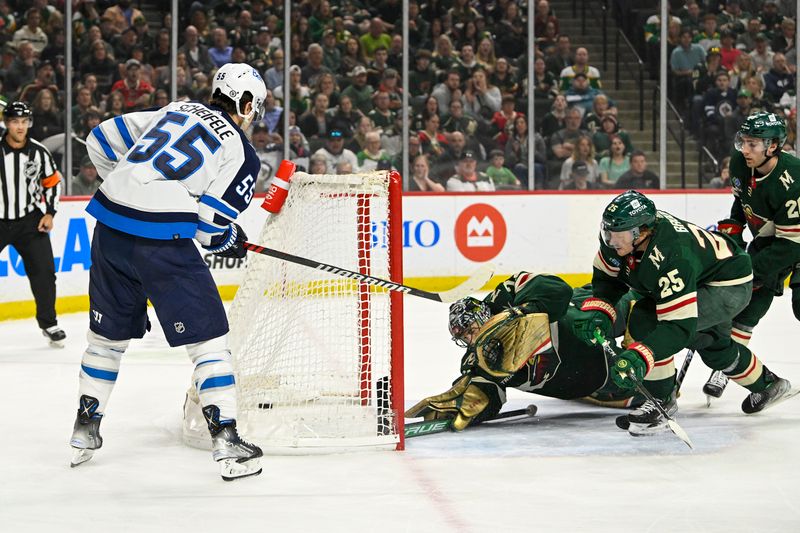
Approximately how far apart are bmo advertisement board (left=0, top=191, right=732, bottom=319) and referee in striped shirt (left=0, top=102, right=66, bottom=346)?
1829 millimetres

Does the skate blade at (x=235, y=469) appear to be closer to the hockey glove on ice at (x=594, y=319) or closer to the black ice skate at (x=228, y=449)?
the black ice skate at (x=228, y=449)

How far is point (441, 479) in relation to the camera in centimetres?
359

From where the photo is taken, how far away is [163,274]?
350cm

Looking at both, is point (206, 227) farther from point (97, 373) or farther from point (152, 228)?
point (97, 373)

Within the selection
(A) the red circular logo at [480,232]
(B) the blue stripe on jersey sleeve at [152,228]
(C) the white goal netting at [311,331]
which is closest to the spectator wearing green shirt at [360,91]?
(A) the red circular logo at [480,232]

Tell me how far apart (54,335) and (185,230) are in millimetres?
3113

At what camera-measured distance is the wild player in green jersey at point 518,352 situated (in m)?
4.10

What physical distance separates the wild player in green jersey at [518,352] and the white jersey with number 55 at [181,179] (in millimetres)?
961

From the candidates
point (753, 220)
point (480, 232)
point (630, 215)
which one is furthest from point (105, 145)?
point (480, 232)

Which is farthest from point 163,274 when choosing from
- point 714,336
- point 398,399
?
point 714,336

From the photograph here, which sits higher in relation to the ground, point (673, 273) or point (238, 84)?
point (238, 84)

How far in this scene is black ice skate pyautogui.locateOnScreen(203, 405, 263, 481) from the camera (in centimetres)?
353

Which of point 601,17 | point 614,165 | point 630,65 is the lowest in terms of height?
point 614,165

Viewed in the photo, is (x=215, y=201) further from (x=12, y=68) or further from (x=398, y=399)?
(x=12, y=68)
